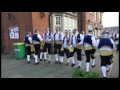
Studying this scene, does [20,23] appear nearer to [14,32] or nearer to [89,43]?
[14,32]

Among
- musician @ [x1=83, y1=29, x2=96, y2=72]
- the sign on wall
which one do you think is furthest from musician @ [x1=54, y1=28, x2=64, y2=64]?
the sign on wall

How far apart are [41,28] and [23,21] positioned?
4.53 feet

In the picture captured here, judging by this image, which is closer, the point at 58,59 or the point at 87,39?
the point at 87,39

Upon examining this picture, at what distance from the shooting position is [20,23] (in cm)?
1341

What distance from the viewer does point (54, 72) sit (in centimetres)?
876

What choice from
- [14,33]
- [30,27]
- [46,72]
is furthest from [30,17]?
[46,72]

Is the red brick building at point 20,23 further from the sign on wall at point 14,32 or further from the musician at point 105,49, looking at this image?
the musician at point 105,49

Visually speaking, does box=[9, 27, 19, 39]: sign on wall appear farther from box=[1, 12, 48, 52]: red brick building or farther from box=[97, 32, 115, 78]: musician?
box=[97, 32, 115, 78]: musician

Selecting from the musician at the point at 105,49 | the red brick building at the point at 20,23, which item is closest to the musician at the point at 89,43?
the musician at the point at 105,49

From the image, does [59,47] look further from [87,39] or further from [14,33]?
[14,33]

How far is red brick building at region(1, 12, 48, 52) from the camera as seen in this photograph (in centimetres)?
1303

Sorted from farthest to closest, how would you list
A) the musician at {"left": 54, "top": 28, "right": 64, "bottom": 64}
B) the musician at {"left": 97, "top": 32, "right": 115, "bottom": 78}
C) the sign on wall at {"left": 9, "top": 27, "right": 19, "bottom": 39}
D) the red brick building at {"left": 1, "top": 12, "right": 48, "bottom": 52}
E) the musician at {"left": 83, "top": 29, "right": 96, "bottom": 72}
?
the sign on wall at {"left": 9, "top": 27, "right": 19, "bottom": 39} → the red brick building at {"left": 1, "top": 12, "right": 48, "bottom": 52} → the musician at {"left": 54, "top": 28, "right": 64, "bottom": 64} → the musician at {"left": 83, "top": 29, "right": 96, "bottom": 72} → the musician at {"left": 97, "top": 32, "right": 115, "bottom": 78}

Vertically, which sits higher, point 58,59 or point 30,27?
point 30,27

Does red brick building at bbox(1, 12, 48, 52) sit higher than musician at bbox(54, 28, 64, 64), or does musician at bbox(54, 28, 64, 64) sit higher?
red brick building at bbox(1, 12, 48, 52)
